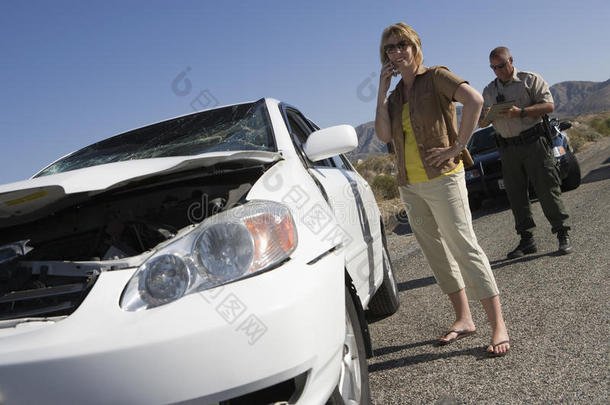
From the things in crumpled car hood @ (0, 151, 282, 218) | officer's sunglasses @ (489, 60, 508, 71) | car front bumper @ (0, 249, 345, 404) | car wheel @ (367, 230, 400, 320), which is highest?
officer's sunglasses @ (489, 60, 508, 71)

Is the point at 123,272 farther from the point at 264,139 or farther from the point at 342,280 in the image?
the point at 264,139

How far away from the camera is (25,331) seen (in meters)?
1.52

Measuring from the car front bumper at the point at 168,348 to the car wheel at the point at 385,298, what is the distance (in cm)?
208

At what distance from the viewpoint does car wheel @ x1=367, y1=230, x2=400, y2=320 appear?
3629 mm

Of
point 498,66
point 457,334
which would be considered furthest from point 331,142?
point 498,66

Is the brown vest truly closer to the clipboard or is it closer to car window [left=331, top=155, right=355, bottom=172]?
car window [left=331, top=155, right=355, bottom=172]

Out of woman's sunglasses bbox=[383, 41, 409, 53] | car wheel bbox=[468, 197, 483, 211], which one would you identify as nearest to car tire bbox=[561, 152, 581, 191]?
car wheel bbox=[468, 197, 483, 211]

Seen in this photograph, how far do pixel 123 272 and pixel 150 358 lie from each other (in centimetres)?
31

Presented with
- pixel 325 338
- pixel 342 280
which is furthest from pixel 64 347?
pixel 342 280

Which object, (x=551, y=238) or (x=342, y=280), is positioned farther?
(x=551, y=238)

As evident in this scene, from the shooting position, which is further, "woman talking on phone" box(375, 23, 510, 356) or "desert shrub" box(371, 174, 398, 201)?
"desert shrub" box(371, 174, 398, 201)

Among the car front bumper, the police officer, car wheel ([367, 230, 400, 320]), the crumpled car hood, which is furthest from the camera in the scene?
the police officer

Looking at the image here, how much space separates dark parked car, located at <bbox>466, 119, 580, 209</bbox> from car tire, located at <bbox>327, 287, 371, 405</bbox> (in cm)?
784

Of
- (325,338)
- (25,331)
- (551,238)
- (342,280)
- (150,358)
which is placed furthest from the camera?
(551,238)
